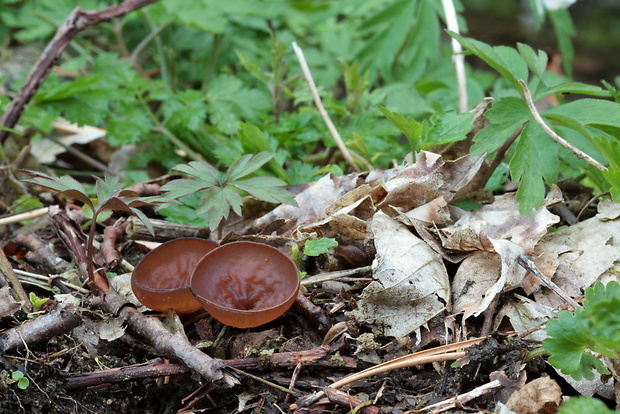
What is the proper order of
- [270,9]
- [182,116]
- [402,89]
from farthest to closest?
[270,9], [402,89], [182,116]

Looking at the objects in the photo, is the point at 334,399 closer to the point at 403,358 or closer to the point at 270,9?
the point at 403,358

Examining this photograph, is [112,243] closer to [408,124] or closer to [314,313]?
[314,313]

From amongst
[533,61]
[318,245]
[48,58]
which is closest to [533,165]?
[533,61]

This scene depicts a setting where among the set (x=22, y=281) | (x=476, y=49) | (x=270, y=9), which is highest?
(x=476, y=49)

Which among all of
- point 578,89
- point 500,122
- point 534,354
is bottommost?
point 534,354

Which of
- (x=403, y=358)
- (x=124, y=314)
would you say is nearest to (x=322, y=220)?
(x=403, y=358)

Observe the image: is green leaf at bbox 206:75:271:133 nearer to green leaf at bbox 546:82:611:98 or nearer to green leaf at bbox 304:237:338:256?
green leaf at bbox 304:237:338:256

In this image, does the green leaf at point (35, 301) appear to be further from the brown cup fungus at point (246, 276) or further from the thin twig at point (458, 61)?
the thin twig at point (458, 61)
